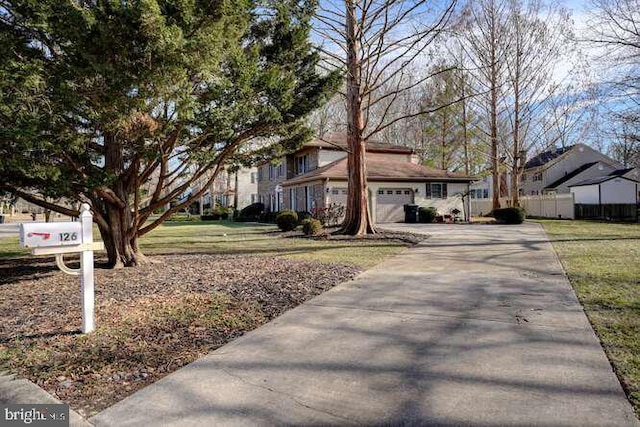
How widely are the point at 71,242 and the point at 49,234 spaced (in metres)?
0.22

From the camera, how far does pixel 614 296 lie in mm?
5188

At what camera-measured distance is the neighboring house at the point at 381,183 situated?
73.4 ft

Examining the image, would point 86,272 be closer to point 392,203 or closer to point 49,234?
point 49,234

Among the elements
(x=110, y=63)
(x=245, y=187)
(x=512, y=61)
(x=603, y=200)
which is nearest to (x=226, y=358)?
(x=110, y=63)

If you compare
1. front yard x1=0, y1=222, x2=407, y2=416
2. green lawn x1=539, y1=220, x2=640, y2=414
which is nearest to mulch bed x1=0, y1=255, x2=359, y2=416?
front yard x1=0, y1=222, x2=407, y2=416

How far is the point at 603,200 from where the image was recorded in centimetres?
2766

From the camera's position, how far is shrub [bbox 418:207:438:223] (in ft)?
75.7

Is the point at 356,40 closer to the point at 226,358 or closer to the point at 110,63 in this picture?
the point at 110,63

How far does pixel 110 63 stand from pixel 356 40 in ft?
30.5

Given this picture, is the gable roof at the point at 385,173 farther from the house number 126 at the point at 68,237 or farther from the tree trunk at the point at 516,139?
the house number 126 at the point at 68,237

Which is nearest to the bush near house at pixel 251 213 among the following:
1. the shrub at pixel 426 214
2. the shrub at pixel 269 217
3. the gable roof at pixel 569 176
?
the shrub at pixel 269 217

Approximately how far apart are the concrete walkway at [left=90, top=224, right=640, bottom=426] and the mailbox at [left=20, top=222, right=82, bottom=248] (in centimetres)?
187

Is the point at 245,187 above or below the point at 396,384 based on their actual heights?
above

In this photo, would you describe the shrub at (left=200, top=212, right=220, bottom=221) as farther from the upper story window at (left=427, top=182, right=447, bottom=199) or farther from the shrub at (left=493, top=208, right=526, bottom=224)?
the shrub at (left=493, top=208, right=526, bottom=224)
